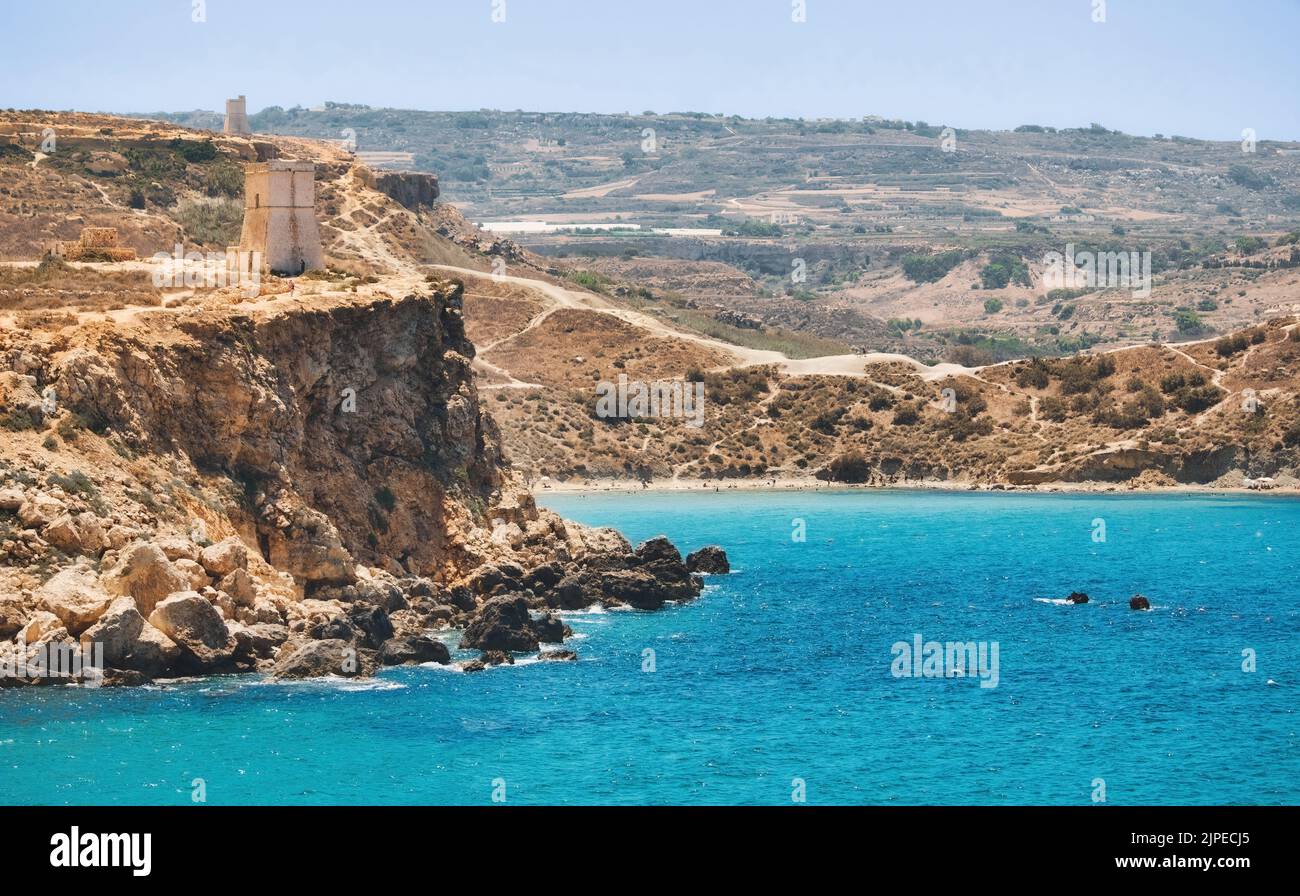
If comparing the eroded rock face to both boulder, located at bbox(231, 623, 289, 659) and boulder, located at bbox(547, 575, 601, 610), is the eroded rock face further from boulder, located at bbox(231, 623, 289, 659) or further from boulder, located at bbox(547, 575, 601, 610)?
boulder, located at bbox(547, 575, 601, 610)

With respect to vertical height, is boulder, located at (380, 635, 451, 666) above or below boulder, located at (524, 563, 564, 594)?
above

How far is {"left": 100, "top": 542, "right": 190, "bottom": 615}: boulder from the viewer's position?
4072 centimetres

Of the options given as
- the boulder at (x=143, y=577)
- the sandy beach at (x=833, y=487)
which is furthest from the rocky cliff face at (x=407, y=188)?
the boulder at (x=143, y=577)

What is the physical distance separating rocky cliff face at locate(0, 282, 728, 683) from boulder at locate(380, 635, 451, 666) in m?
0.06

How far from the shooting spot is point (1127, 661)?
48531mm

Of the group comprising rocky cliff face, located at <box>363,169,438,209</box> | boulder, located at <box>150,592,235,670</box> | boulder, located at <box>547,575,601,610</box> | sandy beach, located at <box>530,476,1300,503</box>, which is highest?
rocky cliff face, located at <box>363,169,438,209</box>

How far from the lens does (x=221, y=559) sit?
43.1 metres

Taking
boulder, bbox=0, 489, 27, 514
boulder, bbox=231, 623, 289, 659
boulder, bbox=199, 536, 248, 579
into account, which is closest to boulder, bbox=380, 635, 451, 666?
boulder, bbox=231, 623, 289, 659

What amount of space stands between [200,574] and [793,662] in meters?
14.7

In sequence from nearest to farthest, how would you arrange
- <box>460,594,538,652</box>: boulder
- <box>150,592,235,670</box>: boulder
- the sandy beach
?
<box>150,592,235,670</box>: boulder, <box>460,594,538,652</box>: boulder, the sandy beach

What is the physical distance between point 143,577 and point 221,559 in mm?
2520

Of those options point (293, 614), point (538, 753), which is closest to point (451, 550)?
point (293, 614)

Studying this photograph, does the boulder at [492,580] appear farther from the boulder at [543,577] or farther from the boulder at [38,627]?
the boulder at [38,627]
